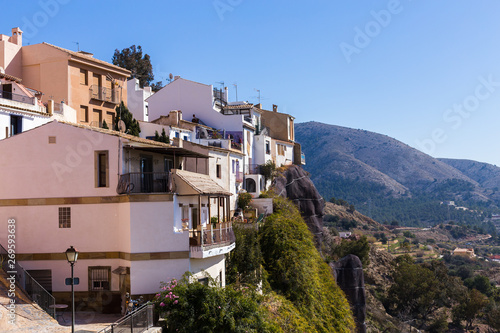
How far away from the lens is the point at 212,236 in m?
24.2

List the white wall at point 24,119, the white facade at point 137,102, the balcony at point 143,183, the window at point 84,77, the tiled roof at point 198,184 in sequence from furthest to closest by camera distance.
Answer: the white facade at point 137,102 → the window at point 84,77 → the white wall at point 24,119 → the tiled roof at point 198,184 → the balcony at point 143,183

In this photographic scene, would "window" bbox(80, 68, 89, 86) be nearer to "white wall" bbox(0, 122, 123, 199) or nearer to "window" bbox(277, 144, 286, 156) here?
"white wall" bbox(0, 122, 123, 199)

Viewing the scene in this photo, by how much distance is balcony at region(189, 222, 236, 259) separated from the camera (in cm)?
2284

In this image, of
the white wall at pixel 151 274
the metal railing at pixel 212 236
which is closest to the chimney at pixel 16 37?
the metal railing at pixel 212 236

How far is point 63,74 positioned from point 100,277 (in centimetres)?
2151

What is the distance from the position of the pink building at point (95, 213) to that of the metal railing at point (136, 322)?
333cm

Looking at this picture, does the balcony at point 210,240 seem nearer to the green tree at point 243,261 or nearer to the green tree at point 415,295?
the green tree at point 243,261

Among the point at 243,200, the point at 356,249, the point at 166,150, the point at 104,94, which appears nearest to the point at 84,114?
the point at 104,94

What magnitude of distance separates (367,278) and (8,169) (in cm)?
6246

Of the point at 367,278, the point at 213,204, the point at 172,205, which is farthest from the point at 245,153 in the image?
the point at 367,278

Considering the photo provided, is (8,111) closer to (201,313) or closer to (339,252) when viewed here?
(201,313)

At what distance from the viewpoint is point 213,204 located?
3203 centimetres

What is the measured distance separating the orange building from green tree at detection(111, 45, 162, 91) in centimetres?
2802

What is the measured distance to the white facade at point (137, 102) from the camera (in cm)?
5338
